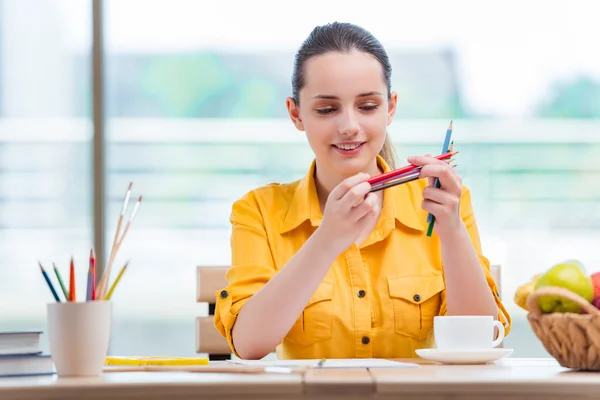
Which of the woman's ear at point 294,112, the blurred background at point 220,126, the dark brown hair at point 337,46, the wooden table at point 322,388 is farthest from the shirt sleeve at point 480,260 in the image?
the blurred background at point 220,126

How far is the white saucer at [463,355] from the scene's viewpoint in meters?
1.27

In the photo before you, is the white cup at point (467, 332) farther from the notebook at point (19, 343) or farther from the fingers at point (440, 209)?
the notebook at point (19, 343)

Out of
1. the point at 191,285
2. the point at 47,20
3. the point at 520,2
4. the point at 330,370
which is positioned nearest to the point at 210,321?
the point at 330,370

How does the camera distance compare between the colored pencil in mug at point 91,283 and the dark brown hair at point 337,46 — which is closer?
the colored pencil in mug at point 91,283

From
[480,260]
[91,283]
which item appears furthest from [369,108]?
[91,283]

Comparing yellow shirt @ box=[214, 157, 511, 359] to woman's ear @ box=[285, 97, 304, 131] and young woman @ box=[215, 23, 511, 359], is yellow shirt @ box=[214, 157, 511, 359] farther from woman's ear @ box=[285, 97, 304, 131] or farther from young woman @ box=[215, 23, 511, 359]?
woman's ear @ box=[285, 97, 304, 131]

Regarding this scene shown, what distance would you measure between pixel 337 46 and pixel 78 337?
90cm

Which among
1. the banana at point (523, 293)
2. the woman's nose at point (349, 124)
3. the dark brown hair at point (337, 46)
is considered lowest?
the banana at point (523, 293)

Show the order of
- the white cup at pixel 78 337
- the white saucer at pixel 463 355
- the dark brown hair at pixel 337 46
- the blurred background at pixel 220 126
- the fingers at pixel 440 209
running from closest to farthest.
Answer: the white cup at pixel 78 337 → the white saucer at pixel 463 355 → the fingers at pixel 440 209 → the dark brown hair at pixel 337 46 → the blurred background at pixel 220 126

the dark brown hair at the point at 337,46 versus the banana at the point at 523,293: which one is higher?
the dark brown hair at the point at 337,46

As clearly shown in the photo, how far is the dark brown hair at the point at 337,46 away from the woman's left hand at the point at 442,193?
37 centimetres

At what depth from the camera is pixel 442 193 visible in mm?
1495

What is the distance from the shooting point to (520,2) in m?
3.48

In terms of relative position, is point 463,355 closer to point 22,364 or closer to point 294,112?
point 22,364
